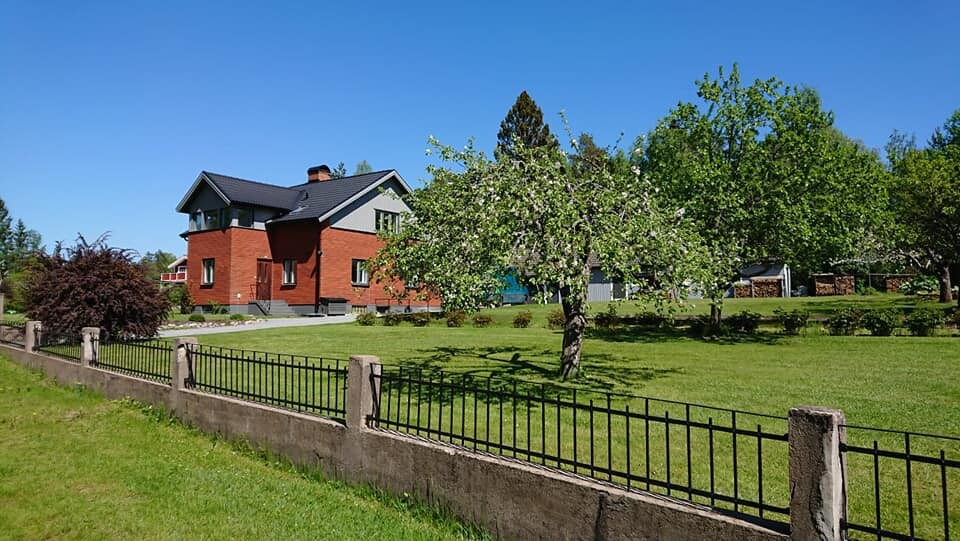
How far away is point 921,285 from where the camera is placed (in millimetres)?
38281

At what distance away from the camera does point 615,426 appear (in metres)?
8.46

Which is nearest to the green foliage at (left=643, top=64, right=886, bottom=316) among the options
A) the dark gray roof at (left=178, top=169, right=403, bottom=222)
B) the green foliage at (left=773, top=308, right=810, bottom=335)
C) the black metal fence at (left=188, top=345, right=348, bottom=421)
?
the green foliage at (left=773, top=308, right=810, bottom=335)

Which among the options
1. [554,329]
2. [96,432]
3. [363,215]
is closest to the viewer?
[96,432]

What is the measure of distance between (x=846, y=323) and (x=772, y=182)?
16.5 feet

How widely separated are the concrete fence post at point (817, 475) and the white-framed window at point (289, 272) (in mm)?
33056

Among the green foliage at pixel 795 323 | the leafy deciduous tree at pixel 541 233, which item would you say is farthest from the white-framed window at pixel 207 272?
the green foliage at pixel 795 323

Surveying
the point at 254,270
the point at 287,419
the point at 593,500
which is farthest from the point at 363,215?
the point at 593,500

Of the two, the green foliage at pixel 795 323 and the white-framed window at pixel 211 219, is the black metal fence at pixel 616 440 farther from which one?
the white-framed window at pixel 211 219

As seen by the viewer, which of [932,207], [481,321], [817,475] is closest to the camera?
[817,475]

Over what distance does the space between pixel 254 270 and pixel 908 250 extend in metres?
35.9

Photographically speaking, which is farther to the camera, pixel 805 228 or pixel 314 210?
pixel 314 210

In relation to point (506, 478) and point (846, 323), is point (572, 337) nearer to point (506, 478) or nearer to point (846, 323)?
point (506, 478)

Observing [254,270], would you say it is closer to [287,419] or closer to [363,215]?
[363,215]

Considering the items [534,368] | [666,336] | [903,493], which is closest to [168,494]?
[903,493]
